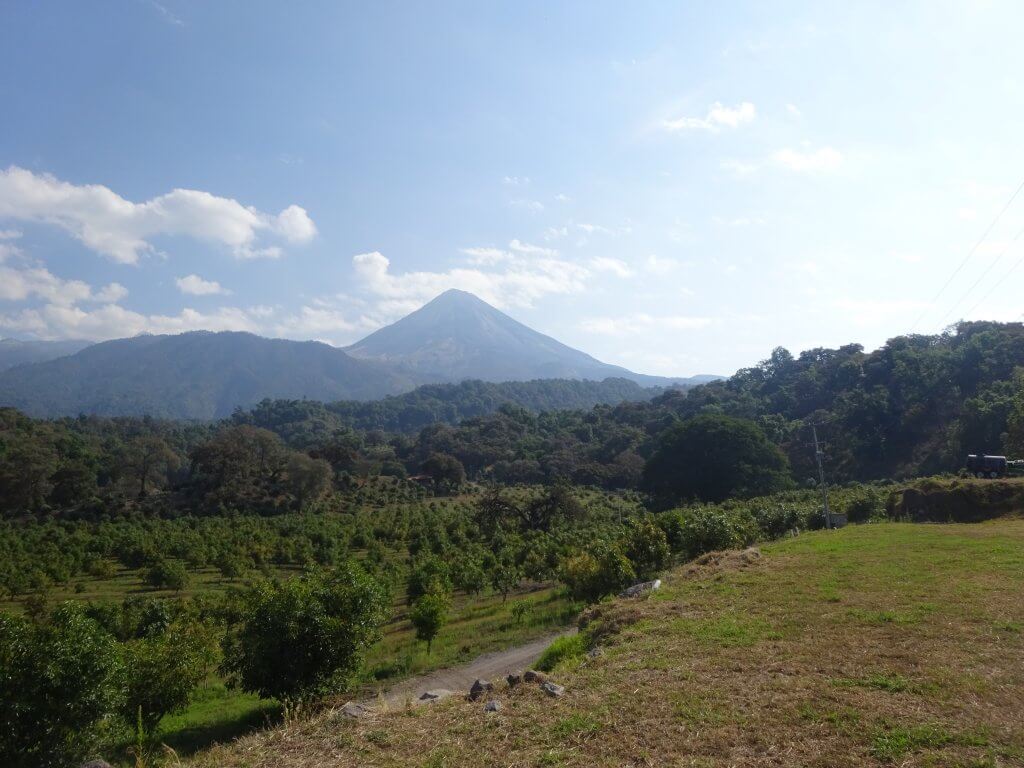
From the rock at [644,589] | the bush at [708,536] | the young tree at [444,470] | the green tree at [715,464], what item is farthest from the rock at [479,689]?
the young tree at [444,470]

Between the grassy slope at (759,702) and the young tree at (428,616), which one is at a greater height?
the grassy slope at (759,702)

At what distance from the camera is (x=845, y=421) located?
6838cm

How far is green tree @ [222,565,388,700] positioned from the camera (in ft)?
38.0

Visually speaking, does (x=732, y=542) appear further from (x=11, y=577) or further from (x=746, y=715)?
(x=11, y=577)

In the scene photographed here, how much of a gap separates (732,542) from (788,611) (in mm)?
12125

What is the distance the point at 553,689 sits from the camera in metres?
7.79

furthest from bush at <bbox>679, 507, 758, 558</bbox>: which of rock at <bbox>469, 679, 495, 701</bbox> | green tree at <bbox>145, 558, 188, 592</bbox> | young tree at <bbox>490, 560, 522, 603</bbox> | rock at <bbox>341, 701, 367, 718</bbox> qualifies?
green tree at <bbox>145, 558, 188, 592</bbox>

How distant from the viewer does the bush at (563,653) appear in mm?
10652

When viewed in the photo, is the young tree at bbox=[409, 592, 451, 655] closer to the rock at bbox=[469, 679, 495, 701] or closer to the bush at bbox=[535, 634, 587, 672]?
the bush at bbox=[535, 634, 587, 672]

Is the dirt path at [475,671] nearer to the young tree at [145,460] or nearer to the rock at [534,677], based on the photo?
the rock at [534,677]

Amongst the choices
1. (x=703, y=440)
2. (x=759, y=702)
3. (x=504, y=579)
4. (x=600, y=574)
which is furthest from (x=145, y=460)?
(x=759, y=702)

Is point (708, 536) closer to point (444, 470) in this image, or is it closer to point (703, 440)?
point (703, 440)

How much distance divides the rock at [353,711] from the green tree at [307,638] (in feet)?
12.8

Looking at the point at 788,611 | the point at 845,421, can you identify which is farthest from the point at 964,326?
the point at 788,611
